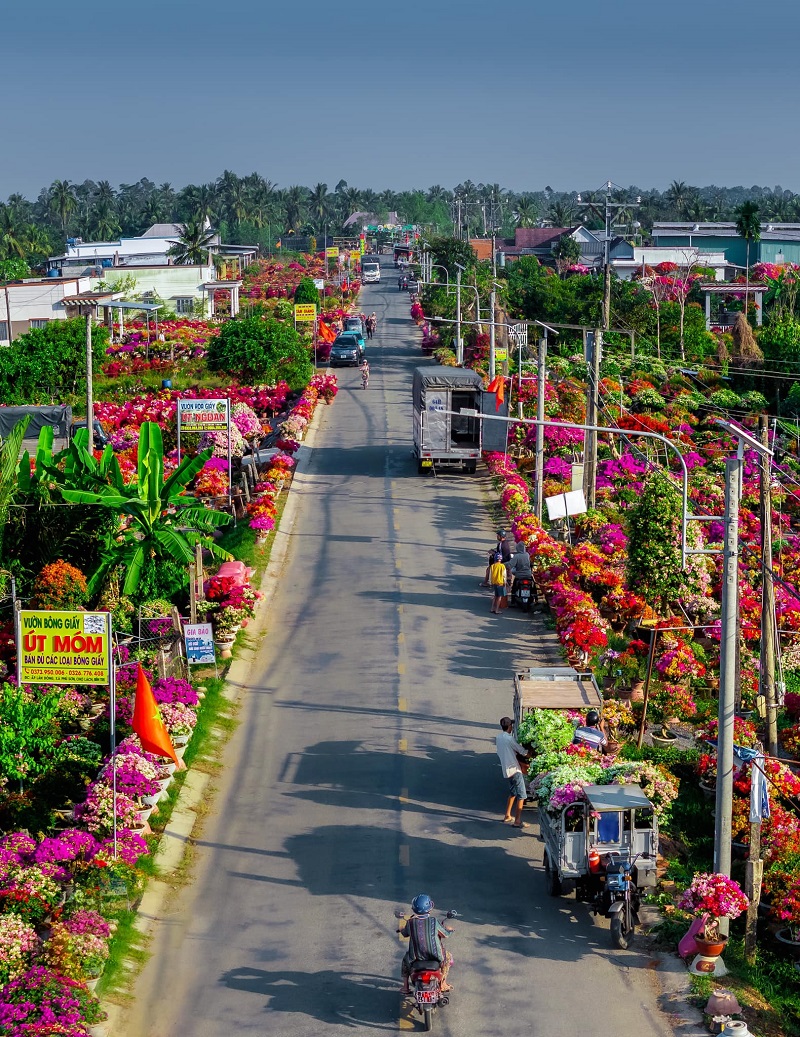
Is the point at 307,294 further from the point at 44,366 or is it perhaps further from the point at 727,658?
the point at 727,658

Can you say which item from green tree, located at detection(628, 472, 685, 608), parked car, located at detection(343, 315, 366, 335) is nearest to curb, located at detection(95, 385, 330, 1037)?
green tree, located at detection(628, 472, 685, 608)

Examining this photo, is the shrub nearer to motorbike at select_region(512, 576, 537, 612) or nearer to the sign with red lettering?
motorbike at select_region(512, 576, 537, 612)

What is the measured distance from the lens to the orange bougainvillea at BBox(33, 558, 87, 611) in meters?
27.0

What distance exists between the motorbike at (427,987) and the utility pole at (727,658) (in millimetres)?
3625

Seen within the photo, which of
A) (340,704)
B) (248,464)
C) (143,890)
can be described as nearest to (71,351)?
(248,464)

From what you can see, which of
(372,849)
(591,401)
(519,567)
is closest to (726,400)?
(591,401)

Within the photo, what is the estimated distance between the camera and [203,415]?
139 ft

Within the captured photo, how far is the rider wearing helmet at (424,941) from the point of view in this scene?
15.1 meters

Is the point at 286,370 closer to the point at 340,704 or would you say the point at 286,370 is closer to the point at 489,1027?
the point at 340,704

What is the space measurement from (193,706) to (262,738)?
4.27 feet

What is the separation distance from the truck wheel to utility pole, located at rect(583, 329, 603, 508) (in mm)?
16718

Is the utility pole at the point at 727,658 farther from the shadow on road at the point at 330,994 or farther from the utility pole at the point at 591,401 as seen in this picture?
the utility pole at the point at 591,401

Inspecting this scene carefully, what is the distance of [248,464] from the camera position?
44906mm

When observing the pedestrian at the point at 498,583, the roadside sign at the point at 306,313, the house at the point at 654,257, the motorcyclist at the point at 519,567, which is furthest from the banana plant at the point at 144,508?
the house at the point at 654,257
